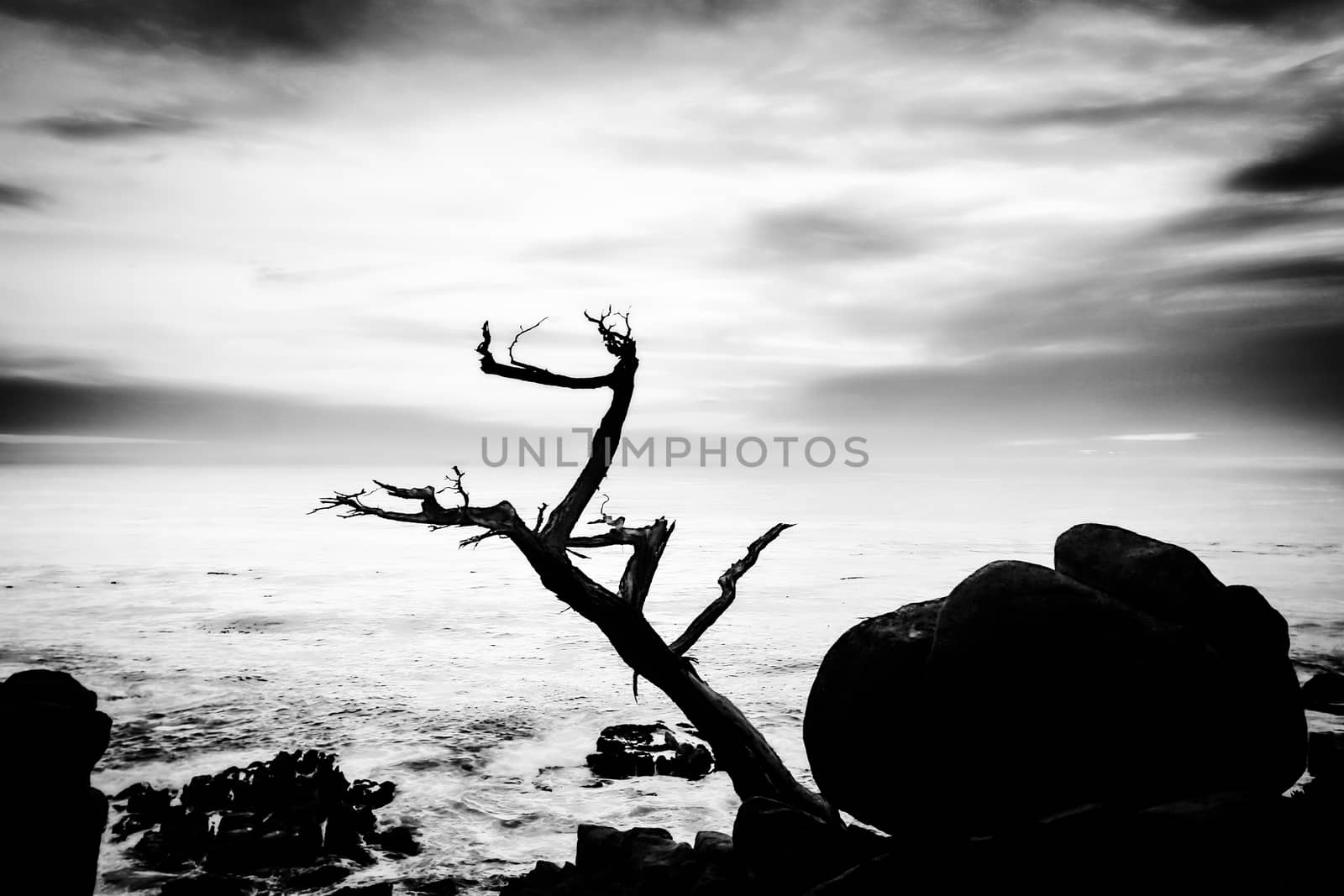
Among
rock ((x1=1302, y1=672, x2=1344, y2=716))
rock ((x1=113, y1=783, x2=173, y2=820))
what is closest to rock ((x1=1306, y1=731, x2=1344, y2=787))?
rock ((x1=1302, y1=672, x2=1344, y2=716))

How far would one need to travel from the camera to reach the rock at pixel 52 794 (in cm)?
804

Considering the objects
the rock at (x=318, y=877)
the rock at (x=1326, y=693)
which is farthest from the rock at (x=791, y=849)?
the rock at (x=1326, y=693)

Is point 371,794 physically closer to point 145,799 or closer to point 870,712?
point 145,799

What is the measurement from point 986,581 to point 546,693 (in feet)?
37.7

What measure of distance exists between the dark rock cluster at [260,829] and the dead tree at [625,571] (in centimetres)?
364

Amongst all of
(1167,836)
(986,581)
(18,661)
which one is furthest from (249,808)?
(18,661)

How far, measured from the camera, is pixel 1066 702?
790cm

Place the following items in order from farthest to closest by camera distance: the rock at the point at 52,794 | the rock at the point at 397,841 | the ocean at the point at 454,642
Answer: the ocean at the point at 454,642 < the rock at the point at 397,841 < the rock at the point at 52,794

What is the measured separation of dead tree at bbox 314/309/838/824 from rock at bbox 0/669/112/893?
3.30 m

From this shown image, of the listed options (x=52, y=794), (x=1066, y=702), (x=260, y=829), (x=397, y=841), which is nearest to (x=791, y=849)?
(x=1066, y=702)

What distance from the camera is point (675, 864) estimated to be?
8.38 m

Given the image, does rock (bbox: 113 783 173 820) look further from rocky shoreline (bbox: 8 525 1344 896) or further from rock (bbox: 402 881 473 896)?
rock (bbox: 402 881 473 896)

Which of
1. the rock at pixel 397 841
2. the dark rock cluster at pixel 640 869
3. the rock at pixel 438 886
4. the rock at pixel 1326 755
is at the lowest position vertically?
the rock at pixel 438 886

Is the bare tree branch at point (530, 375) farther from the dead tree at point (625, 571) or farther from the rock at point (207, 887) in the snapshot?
the rock at point (207, 887)
